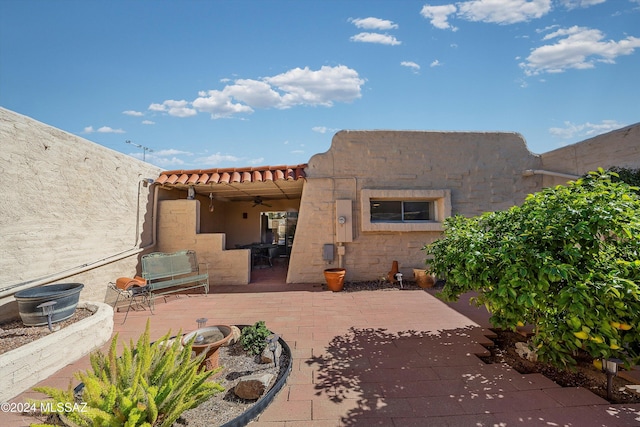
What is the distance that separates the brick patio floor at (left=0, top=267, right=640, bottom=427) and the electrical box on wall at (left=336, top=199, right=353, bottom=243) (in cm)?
208

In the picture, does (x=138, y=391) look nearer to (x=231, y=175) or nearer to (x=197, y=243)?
(x=197, y=243)

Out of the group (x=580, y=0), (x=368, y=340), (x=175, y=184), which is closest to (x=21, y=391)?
(x=368, y=340)

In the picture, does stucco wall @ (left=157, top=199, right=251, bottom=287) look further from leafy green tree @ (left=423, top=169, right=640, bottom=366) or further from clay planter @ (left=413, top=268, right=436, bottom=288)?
leafy green tree @ (left=423, top=169, right=640, bottom=366)

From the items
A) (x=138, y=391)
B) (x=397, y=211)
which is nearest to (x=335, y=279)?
(x=397, y=211)

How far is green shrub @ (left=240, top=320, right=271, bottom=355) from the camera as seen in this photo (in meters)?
3.65

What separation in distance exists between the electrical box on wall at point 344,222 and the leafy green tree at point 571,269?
4347mm

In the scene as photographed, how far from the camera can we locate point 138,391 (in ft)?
7.22

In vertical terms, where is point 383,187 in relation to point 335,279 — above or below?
above

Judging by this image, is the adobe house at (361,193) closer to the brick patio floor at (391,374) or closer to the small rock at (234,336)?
the brick patio floor at (391,374)

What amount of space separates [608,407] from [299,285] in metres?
6.06

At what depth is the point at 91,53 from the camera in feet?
19.8

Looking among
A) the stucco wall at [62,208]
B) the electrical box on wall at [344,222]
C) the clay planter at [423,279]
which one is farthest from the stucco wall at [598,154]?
the stucco wall at [62,208]

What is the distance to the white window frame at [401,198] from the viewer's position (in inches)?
301

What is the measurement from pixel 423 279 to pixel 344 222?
265cm
